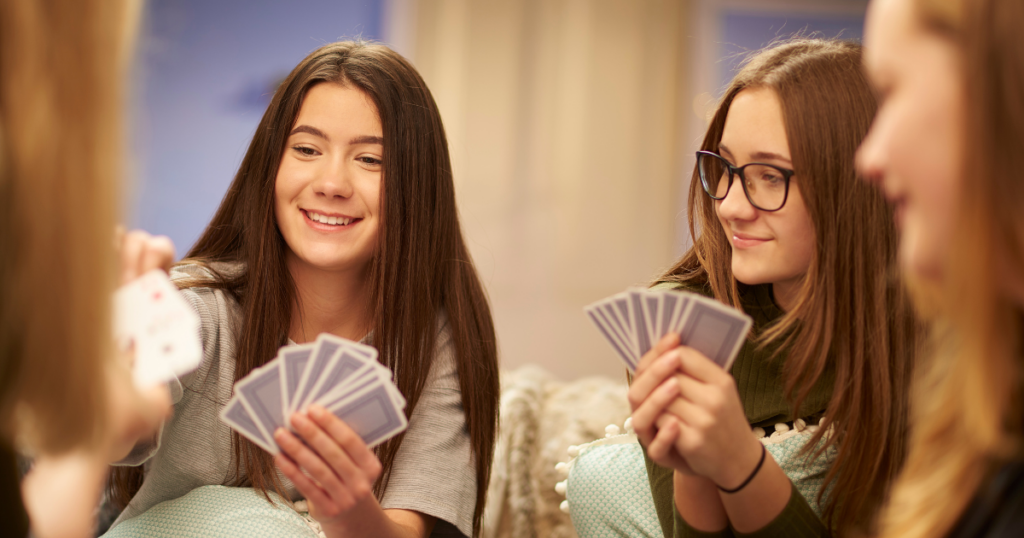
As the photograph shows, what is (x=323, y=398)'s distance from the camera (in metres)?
1.26

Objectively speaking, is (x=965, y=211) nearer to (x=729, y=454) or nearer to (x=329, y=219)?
(x=729, y=454)

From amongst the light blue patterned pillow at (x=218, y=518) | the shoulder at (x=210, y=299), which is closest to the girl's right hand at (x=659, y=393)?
the light blue patterned pillow at (x=218, y=518)

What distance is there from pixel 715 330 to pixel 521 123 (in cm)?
354

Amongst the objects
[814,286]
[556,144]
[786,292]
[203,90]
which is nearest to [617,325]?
[814,286]

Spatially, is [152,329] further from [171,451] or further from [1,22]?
[171,451]

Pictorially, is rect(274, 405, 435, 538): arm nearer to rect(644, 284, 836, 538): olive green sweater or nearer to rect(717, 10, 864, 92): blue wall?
rect(644, 284, 836, 538): olive green sweater

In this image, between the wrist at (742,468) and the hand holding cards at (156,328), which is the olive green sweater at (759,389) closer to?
the wrist at (742,468)

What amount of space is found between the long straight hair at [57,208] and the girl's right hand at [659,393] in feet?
2.45

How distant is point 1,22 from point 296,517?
1.21m

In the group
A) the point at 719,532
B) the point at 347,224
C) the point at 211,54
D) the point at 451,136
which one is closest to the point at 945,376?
the point at 719,532

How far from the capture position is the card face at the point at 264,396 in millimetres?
1211

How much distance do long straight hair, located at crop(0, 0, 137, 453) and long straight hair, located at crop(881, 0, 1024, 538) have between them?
906 millimetres

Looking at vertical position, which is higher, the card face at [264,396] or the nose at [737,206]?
the nose at [737,206]

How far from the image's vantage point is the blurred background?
Answer: 4523 mm
